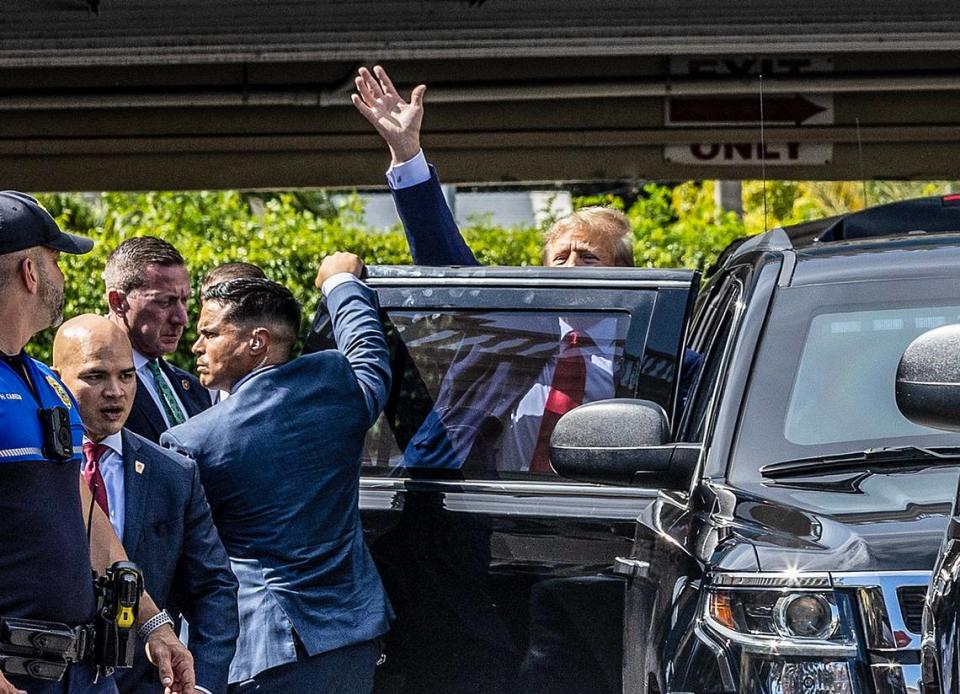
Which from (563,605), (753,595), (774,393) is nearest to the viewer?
(753,595)

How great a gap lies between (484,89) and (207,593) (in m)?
4.84

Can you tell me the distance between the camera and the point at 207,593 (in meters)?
4.05

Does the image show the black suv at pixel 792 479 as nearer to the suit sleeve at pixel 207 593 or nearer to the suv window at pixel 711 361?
the suv window at pixel 711 361

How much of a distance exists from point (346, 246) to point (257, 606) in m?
7.68

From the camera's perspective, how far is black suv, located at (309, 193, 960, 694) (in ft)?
9.41

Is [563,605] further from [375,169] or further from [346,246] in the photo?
[346,246]

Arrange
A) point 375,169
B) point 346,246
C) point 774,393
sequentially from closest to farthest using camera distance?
point 774,393, point 375,169, point 346,246

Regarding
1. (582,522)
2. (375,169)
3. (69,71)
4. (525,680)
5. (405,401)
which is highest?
(69,71)

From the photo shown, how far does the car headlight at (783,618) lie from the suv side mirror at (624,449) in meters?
0.59

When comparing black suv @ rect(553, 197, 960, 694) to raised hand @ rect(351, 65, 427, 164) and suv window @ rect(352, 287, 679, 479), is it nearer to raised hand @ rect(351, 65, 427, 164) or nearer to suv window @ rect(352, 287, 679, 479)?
suv window @ rect(352, 287, 679, 479)

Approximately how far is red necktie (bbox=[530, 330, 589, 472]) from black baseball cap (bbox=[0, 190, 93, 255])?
1675 millimetres

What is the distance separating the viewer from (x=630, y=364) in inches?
178

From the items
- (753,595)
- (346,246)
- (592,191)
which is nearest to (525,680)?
(753,595)

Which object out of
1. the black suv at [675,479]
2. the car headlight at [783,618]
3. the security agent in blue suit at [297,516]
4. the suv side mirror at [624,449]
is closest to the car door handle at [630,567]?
the black suv at [675,479]
